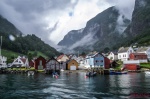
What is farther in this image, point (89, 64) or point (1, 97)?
point (89, 64)

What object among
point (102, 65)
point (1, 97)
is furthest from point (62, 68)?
point (1, 97)

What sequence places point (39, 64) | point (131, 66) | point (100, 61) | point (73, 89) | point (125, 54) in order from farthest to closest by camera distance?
Answer: point (125, 54) → point (39, 64) → point (100, 61) → point (131, 66) → point (73, 89)

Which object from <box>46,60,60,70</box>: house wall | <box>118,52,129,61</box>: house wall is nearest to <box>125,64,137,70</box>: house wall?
<box>118,52,129,61</box>: house wall

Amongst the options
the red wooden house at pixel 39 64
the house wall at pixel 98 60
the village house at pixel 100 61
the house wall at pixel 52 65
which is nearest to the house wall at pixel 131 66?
the village house at pixel 100 61

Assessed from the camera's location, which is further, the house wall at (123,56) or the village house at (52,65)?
the house wall at (123,56)

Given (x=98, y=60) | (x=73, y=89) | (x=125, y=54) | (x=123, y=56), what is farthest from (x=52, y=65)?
(x=73, y=89)

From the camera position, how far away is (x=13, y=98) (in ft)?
146

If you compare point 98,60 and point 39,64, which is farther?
point 39,64

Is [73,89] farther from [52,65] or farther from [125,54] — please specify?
[125,54]

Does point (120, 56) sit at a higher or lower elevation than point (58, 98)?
higher

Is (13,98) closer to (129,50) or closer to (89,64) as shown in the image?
(89,64)

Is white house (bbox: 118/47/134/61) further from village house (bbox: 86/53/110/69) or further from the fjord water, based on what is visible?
the fjord water

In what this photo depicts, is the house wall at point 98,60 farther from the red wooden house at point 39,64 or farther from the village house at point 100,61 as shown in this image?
the red wooden house at point 39,64

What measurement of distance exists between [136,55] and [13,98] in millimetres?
132188
